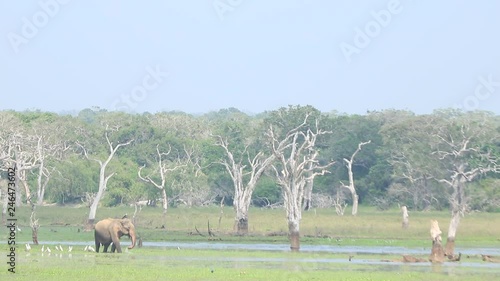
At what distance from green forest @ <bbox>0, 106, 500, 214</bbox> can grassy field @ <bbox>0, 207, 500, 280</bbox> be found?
8842mm

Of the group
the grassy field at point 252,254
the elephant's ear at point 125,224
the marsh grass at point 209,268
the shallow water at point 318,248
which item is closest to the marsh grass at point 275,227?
the grassy field at point 252,254

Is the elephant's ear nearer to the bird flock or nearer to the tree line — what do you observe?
the bird flock

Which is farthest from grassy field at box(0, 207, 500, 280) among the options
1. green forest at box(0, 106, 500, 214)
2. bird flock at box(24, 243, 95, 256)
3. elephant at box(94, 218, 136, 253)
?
green forest at box(0, 106, 500, 214)

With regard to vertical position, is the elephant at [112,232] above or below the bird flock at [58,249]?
above

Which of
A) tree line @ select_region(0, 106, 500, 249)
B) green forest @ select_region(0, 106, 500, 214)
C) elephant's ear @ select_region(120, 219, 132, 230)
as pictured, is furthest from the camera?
green forest @ select_region(0, 106, 500, 214)

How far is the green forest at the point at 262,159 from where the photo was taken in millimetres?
72938

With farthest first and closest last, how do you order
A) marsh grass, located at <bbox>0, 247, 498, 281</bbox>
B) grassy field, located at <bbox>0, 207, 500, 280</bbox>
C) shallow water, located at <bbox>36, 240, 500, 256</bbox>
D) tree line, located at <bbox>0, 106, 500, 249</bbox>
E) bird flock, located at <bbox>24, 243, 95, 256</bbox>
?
1. tree line, located at <bbox>0, 106, 500, 249</bbox>
2. shallow water, located at <bbox>36, 240, 500, 256</bbox>
3. bird flock, located at <bbox>24, 243, 95, 256</bbox>
4. grassy field, located at <bbox>0, 207, 500, 280</bbox>
5. marsh grass, located at <bbox>0, 247, 498, 281</bbox>

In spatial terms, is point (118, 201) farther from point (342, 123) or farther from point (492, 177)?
point (492, 177)

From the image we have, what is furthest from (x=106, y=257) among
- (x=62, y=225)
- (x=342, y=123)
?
(x=342, y=123)

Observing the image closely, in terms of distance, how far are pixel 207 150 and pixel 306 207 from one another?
12.9 m

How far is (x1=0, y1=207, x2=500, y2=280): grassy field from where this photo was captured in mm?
26812

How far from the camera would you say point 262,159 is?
73.1 meters

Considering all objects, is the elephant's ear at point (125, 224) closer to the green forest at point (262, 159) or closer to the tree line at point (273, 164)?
the tree line at point (273, 164)

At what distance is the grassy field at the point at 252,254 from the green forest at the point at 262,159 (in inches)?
348
